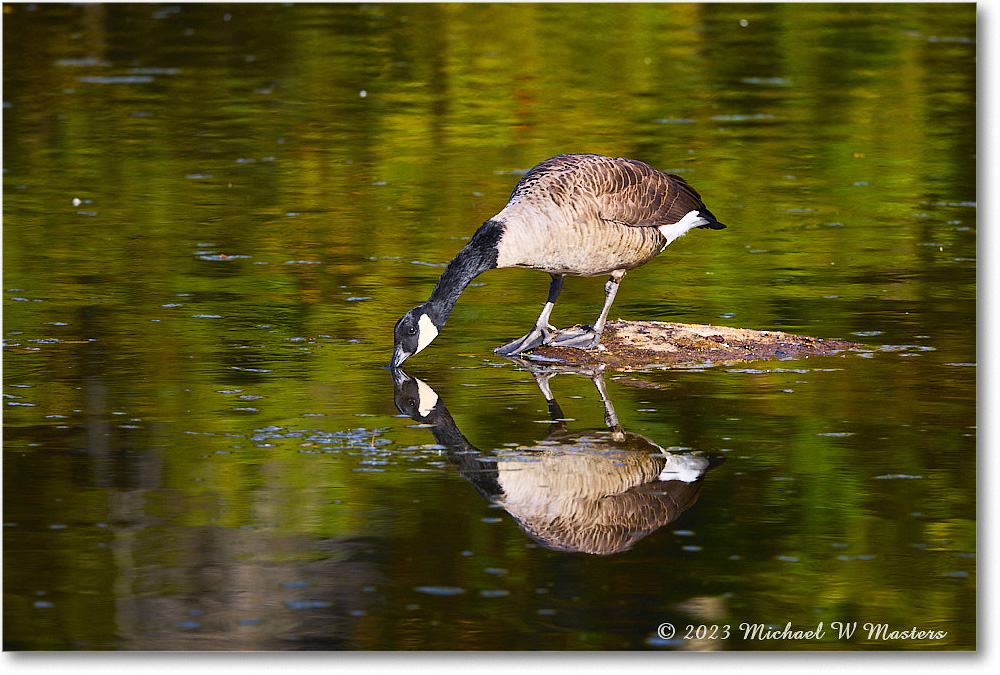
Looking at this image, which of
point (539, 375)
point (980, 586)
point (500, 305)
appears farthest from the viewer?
point (500, 305)

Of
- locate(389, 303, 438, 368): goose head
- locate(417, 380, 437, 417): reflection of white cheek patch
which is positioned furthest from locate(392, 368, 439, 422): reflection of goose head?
locate(389, 303, 438, 368): goose head

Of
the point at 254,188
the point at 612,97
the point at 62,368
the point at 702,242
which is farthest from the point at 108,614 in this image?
the point at 612,97

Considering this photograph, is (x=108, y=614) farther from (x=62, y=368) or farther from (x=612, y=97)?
(x=612, y=97)

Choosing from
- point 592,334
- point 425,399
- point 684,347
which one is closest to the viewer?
point 425,399

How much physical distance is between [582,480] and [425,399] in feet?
5.74

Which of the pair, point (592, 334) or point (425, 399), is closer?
point (425, 399)

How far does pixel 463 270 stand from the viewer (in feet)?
34.2

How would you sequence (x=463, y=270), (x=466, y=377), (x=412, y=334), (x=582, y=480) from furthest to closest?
(x=463, y=270), (x=412, y=334), (x=466, y=377), (x=582, y=480)

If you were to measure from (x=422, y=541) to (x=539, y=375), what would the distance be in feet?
9.37

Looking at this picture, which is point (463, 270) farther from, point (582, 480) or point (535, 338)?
point (582, 480)

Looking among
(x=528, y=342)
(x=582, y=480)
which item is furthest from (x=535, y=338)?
(x=582, y=480)

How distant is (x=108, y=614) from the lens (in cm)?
708

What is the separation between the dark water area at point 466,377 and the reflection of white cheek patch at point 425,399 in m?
0.03

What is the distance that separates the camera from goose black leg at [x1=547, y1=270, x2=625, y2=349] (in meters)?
10.9
